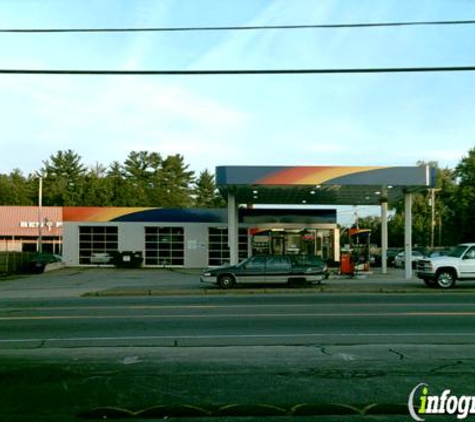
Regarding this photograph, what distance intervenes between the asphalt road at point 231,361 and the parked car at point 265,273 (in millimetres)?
8261

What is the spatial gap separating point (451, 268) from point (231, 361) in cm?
1806

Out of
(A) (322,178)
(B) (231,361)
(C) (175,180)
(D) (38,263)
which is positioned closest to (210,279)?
(A) (322,178)

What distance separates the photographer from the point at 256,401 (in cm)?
717

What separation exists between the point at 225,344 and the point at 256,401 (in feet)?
14.2

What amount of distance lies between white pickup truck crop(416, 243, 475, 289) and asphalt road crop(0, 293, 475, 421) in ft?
25.8

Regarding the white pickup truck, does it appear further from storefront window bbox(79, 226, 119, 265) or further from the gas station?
storefront window bbox(79, 226, 119, 265)

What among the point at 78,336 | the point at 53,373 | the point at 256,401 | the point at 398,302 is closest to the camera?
the point at 256,401

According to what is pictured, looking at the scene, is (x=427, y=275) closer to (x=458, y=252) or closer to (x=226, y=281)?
(x=458, y=252)

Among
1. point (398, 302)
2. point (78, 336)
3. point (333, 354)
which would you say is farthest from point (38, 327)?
point (398, 302)

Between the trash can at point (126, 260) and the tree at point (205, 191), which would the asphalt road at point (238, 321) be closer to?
the trash can at point (126, 260)

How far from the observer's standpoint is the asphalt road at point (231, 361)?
23.0 feet

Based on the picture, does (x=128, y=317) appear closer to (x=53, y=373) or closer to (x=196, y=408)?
(x=53, y=373)

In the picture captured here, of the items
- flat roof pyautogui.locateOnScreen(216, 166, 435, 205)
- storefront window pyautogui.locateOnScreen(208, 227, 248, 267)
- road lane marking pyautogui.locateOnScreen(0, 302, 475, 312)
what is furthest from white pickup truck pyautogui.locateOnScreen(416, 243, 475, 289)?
storefront window pyautogui.locateOnScreen(208, 227, 248, 267)

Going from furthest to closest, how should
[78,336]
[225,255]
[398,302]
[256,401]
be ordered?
[225,255]
[398,302]
[78,336]
[256,401]
